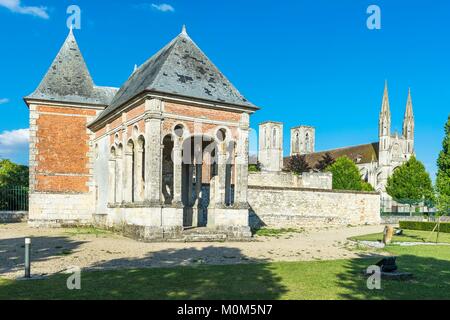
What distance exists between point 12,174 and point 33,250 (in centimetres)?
2719

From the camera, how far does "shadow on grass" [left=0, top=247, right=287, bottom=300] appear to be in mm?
6863

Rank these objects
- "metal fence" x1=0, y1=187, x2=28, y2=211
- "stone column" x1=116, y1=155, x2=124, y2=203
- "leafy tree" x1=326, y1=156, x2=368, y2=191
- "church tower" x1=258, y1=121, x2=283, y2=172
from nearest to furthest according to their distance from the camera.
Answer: "stone column" x1=116, y1=155, x2=124, y2=203
"metal fence" x1=0, y1=187, x2=28, y2=211
"leafy tree" x1=326, y1=156, x2=368, y2=191
"church tower" x1=258, y1=121, x2=283, y2=172

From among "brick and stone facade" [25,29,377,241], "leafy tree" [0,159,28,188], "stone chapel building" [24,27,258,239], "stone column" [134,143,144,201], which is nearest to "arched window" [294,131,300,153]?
"leafy tree" [0,159,28,188]

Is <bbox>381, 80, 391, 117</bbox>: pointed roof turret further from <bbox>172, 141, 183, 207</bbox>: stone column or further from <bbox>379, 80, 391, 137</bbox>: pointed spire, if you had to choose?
<bbox>172, 141, 183, 207</bbox>: stone column

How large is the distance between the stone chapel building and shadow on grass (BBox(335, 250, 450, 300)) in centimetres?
826

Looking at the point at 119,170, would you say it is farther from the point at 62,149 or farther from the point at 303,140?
the point at 303,140

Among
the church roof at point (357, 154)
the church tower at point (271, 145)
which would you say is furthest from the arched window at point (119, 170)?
the church roof at point (357, 154)

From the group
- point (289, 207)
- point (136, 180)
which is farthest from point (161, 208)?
point (289, 207)

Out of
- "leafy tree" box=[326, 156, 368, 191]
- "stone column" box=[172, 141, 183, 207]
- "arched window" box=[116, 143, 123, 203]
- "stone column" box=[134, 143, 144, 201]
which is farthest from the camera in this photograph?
"leafy tree" box=[326, 156, 368, 191]

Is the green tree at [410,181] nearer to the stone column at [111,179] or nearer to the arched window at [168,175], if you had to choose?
the arched window at [168,175]

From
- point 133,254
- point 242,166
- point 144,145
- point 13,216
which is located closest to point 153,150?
point 144,145

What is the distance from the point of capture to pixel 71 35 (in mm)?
26109
